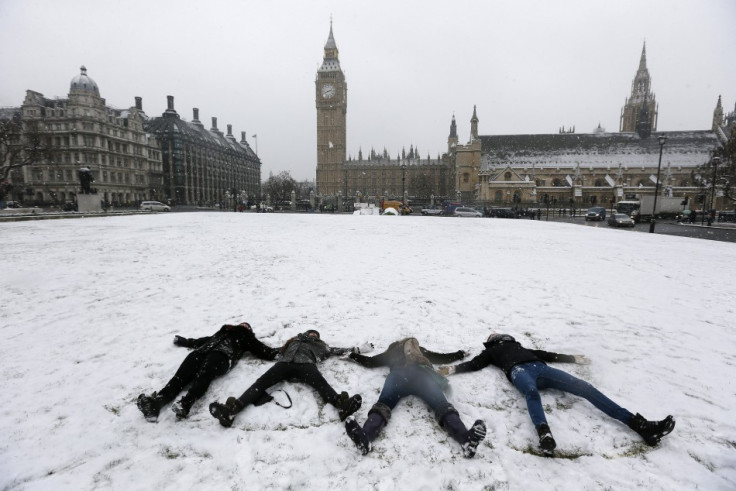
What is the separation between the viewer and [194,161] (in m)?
82.6

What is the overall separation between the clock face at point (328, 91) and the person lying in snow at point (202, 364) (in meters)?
105

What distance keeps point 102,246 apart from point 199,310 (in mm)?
10026

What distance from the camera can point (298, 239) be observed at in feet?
54.3

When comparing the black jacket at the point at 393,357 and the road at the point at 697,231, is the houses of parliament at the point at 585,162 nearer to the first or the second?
the road at the point at 697,231

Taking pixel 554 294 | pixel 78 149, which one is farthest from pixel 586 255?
pixel 78 149

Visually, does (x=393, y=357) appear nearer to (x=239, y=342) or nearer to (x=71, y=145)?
(x=239, y=342)

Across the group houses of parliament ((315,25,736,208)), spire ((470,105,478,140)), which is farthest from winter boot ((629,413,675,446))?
spire ((470,105,478,140))

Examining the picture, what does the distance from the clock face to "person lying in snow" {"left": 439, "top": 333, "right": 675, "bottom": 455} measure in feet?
347

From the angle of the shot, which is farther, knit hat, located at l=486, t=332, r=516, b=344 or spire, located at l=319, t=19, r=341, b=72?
spire, located at l=319, t=19, r=341, b=72

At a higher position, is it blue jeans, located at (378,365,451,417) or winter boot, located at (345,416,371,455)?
blue jeans, located at (378,365,451,417)

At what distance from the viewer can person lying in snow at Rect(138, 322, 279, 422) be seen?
3.84 meters

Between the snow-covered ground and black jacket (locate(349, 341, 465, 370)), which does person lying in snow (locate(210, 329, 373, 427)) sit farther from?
black jacket (locate(349, 341, 465, 370))

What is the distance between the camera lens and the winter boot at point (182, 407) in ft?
12.4

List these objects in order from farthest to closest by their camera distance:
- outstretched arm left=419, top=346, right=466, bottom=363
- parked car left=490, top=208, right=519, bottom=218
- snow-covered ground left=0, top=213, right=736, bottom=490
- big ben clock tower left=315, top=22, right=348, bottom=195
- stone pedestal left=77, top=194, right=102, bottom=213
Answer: big ben clock tower left=315, top=22, right=348, bottom=195 → parked car left=490, top=208, right=519, bottom=218 → stone pedestal left=77, top=194, right=102, bottom=213 → outstretched arm left=419, top=346, right=466, bottom=363 → snow-covered ground left=0, top=213, right=736, bottom=490
